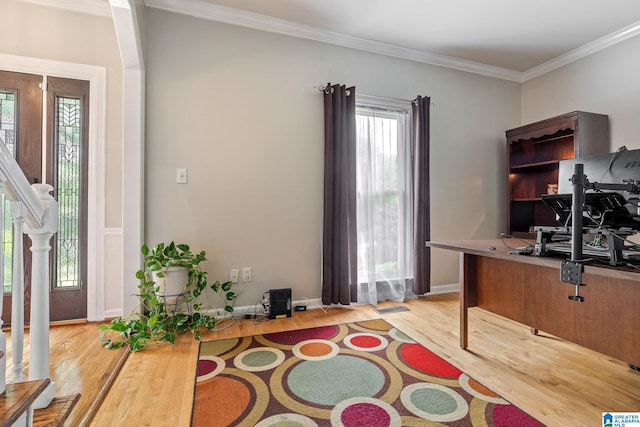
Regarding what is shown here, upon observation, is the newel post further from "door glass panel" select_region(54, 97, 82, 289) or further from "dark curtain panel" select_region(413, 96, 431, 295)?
"dark curtain panel" select_region(413, 96, 431, 295)

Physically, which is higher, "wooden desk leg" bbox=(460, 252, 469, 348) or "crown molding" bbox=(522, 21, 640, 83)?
"crown molding" bbox=(522, 21, 640, 83)

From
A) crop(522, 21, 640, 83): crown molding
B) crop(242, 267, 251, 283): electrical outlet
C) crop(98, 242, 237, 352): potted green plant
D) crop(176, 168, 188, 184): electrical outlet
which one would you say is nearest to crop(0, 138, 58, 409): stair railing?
crop(98, 242, 237, 352): potted green plant

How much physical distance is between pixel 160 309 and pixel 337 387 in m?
1.42

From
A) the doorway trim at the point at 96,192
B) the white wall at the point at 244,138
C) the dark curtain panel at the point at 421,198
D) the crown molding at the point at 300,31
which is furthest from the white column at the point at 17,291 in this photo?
the dark curtain panel at the point at 421,198

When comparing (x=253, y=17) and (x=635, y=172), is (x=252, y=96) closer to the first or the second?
(x=253, y=17)

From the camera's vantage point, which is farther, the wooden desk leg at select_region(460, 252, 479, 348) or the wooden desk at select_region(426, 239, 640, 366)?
the wooden desk leg at select_region(460, 252, 479, 348)

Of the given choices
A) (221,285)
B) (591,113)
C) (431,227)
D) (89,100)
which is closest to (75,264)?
(221,285)

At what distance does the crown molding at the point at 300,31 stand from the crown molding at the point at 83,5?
353 mm

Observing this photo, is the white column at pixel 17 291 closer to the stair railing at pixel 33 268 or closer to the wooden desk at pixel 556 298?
the stair railing at pixel 33 268

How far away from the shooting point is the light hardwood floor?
4.65 ft

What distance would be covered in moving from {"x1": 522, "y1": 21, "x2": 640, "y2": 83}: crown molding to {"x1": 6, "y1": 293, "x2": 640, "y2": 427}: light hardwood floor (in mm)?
2835

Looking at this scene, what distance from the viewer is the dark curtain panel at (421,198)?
312cm

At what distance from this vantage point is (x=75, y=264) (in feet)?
8.16

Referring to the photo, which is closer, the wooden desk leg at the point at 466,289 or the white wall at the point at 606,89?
the wooden desk leg at the point at 466,289
